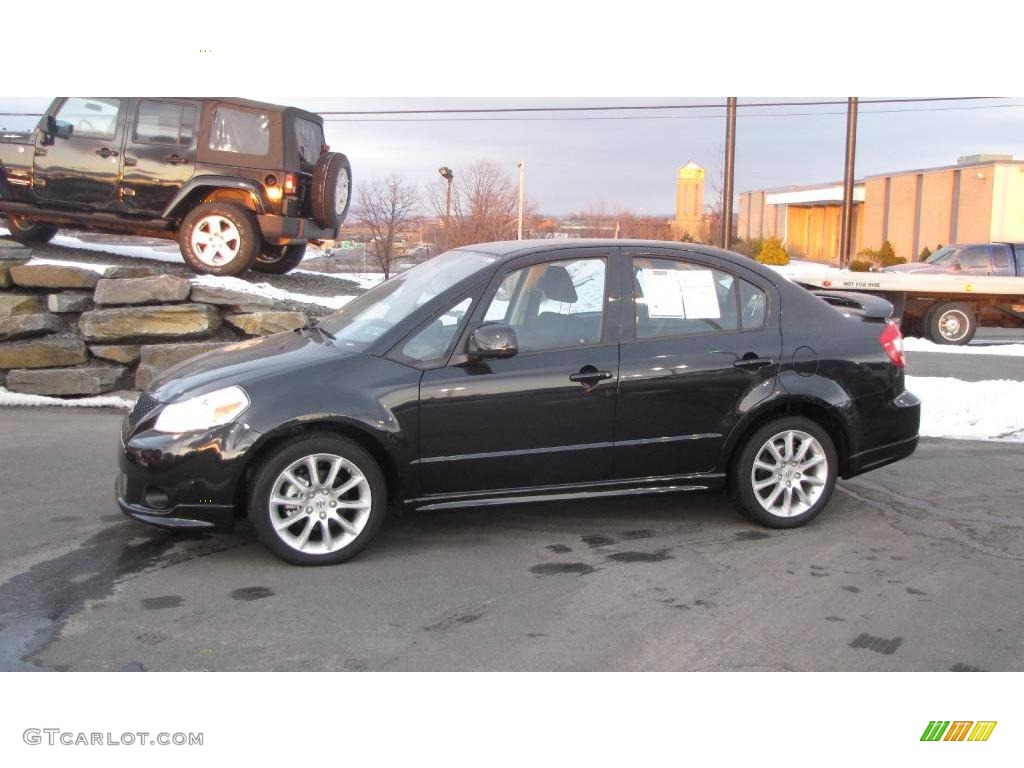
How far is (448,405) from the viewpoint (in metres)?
5.21

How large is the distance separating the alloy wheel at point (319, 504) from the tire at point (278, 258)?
5.06m

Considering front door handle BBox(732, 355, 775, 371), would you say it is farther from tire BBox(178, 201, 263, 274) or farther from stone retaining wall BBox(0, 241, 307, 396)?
tire BBox(178, 201, 263, 274)

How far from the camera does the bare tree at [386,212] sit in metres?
9.09

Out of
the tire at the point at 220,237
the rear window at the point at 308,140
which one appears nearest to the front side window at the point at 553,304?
the rear window at the point at 308,140

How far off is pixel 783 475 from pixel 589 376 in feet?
4.34

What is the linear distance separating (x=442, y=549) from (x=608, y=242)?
192 centimetres

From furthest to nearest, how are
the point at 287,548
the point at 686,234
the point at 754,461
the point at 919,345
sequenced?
the point at 919,345 → the point at 686,234 → the point at 754,461 → the point at 287,548

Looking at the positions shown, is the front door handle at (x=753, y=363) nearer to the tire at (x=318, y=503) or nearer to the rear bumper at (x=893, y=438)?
the rear bumper at (x=893, y=438)

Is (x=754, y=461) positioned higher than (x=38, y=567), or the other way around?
(x=754, y=461)

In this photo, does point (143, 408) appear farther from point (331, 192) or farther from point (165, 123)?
point (165, 123)

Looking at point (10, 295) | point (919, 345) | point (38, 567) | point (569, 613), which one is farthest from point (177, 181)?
point (919, 345)

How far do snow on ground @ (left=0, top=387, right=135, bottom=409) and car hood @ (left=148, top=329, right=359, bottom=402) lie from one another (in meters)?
4.23
